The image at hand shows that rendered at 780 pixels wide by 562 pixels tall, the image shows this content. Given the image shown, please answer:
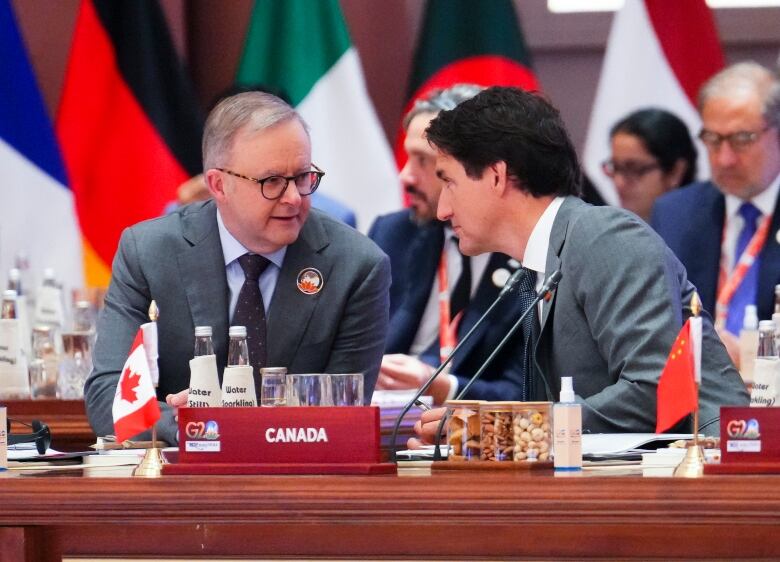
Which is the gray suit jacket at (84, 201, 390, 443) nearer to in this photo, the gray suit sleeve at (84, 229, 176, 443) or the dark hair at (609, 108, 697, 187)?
the gray suit sleeve at (84, 229, 176, 443)

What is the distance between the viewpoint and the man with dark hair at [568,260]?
2635 mm

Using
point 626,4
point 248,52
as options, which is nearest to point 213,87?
point 248,52

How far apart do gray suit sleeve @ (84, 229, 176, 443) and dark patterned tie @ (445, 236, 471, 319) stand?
133 cm

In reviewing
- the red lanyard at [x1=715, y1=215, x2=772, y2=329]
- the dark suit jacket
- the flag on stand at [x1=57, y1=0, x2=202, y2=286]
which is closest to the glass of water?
the red lanyard at [x1=715, y1=215, x2=772, y2=329]

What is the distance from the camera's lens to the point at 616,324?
2.67 m

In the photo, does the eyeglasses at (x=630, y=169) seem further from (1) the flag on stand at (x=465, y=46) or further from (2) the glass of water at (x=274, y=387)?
(2) the glass of water at (x=274, y=387)

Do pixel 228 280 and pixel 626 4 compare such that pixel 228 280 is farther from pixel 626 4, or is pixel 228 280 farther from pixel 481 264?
pixel 626 4

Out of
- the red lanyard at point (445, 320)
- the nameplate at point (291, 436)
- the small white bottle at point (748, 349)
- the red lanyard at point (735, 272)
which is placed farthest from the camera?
the red lanyard at point (735, 272)

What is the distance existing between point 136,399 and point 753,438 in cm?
92

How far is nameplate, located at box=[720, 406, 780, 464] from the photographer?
1.92m

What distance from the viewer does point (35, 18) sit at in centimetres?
571

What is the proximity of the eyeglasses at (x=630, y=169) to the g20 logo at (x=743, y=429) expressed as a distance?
10.7 feet

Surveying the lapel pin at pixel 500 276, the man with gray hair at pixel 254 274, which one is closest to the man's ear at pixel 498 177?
the man with gray hair at pixel 254 274

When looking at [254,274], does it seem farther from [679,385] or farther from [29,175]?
[29,175]
